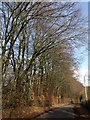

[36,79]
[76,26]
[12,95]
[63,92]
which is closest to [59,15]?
[76,26]

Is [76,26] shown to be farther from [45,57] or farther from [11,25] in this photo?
[45,57]

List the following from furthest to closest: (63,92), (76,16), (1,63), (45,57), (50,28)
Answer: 1. (63,92)
2. (45,57)
3. (50,28)
4. (76,16)
5. (1,63)

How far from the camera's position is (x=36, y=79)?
133ft

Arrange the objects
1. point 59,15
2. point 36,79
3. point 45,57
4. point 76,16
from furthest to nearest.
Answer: point 36,79 → point 45,57 → point 76,16 → point 59,15

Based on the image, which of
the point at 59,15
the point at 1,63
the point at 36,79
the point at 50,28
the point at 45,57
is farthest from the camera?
the point at 36,79

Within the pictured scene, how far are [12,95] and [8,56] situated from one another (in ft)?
10.0

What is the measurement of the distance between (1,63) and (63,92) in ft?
191

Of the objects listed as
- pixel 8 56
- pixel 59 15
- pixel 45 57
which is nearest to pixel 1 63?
→ pixel 8 56

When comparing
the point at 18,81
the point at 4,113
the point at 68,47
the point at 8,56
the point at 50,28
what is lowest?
the point at 4,113

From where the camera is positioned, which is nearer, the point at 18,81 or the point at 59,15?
the point at 59,15

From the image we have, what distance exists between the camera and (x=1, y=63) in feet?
64.9

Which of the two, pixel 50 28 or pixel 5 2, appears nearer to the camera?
pixel 5 2

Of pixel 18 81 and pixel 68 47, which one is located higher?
pixel 68 47

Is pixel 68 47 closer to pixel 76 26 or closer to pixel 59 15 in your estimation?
pixel 76 26
